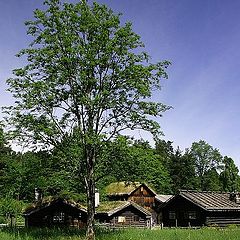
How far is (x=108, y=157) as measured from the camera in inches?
1219

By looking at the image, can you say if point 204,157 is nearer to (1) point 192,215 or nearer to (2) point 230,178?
(2) point 230,178

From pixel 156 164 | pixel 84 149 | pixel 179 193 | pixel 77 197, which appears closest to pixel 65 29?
pixel 84 149

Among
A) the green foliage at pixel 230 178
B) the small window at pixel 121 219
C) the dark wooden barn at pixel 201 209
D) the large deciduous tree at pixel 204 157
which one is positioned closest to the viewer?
the dark wooden barn at pixel 201 209

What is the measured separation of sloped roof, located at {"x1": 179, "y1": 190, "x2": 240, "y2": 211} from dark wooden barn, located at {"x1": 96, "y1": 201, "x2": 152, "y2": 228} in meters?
6.95

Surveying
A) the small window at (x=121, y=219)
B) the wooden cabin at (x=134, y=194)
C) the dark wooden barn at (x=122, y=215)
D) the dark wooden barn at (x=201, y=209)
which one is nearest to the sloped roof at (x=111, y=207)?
the dark wooden barn at (x=122, y=215)

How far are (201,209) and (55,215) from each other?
18401mm

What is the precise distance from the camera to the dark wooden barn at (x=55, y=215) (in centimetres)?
4966

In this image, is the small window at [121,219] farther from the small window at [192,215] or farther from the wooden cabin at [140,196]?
the wooden cabin at [140,196]

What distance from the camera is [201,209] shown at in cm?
5325

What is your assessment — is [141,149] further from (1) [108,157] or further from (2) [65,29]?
(2) [65,29]

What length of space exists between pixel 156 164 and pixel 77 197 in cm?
1678

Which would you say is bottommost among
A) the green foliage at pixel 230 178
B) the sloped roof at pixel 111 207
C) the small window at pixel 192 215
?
the small window at pixel 192 215

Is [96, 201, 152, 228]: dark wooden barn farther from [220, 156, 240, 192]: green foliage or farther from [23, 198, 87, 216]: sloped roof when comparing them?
[220, 156, 240, 192]: green foliage

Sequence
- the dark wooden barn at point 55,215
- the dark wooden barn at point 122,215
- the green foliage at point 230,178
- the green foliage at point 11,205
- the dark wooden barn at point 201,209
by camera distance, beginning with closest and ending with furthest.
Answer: the dark wooden barn at point 55,215, the dark wooden barn at point 201,209, the dark wooden barn at point 122,215, the green foliage at point 11,205, the green foliage at point 230,178
